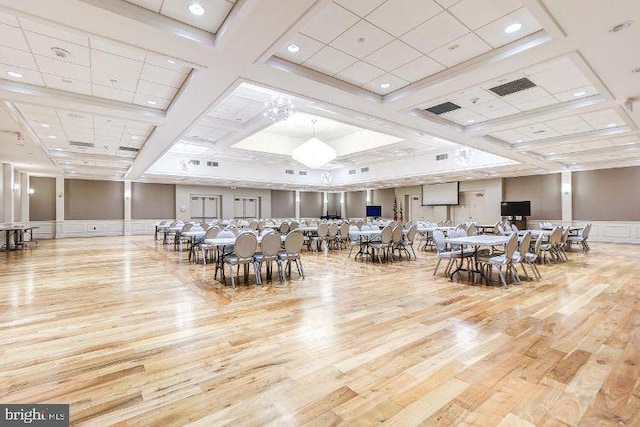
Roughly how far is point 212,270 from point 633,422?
6.60m

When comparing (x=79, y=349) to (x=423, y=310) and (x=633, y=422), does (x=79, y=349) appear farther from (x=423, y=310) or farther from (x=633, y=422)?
(x=633, y=422)

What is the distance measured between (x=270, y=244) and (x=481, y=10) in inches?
173

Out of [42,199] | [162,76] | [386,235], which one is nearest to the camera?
[162,76]

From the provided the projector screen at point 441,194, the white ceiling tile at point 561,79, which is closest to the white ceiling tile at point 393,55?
the white ceiling tile at point 561,79

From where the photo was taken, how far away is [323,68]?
15.8 ft

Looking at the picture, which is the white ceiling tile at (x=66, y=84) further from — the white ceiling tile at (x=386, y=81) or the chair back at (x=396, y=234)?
the chair back at (x=396, y=234)

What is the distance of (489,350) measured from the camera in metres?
2.92

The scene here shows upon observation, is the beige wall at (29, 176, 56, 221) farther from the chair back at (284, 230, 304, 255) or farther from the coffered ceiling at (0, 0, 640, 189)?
the chair back at (284, 230, 304, 255)

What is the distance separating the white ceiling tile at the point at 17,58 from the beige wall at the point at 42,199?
15387 millimetres

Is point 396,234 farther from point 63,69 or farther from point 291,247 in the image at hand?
point 63,69

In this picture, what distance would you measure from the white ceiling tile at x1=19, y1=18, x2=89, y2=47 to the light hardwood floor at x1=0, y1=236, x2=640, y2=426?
3.42 metres

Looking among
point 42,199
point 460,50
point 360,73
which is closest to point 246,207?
point 42,199

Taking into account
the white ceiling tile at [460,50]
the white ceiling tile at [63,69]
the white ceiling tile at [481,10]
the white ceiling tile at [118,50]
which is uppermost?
the white ceiling tile at [481,10]

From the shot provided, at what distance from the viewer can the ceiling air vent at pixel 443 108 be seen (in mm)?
6423
